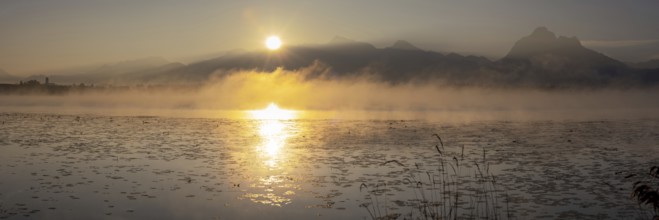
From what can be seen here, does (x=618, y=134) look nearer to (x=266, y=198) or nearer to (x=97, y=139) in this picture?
(x=266, y=198)

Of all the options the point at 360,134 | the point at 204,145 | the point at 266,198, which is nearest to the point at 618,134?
the point at 360,134

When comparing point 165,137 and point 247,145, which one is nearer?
point 247,145

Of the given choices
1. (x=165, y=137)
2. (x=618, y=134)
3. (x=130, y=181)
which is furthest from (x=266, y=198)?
(x=618, y=134)

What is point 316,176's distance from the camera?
2205 cm

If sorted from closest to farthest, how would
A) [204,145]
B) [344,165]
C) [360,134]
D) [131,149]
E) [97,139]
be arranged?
1. [344,165]
2. [131,149]
3. [204,145]
4. [97,139]
5. [360,134]

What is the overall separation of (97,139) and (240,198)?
23.6 m

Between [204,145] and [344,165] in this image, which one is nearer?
[344,165]

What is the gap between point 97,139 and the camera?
37.6 metres

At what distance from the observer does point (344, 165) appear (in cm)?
2497

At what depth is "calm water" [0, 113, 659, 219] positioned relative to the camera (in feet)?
53.0

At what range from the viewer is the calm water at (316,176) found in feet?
53.0

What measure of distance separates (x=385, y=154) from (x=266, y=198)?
12136mm

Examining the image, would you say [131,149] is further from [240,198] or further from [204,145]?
[240,198]

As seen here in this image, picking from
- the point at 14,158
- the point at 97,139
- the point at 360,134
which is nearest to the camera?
the point at 14,158
